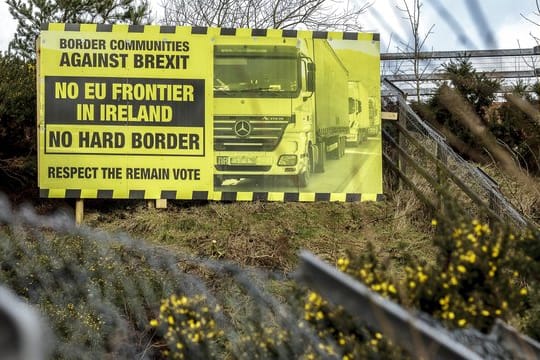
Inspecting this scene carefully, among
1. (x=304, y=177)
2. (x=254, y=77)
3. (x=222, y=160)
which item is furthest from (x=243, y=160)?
(x=254, y=77)

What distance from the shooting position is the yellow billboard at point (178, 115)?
8648 millimetres

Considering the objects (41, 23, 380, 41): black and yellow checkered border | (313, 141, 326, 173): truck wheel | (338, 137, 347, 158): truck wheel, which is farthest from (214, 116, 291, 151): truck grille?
(41, 23, 380, 41): black and yellow checkered border

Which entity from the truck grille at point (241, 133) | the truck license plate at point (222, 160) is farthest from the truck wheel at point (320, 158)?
the truck license plate at point (222, 160)

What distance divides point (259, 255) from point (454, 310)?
5481 mm

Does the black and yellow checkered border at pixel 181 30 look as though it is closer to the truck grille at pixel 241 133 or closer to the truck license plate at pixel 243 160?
the truck grille at pixel 241 133

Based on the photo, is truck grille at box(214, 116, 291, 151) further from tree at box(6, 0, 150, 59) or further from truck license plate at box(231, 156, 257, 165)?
tree at box(6, 0, 150, 59)

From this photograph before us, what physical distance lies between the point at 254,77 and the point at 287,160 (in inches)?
41.8

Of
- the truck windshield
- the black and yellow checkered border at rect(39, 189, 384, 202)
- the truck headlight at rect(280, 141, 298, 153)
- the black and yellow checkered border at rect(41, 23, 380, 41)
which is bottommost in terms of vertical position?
the black and yellow checkered border at rect(39, 189, 384, 202)

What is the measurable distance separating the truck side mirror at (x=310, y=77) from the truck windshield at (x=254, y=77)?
0.15m

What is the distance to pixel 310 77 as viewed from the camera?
29.1 ft

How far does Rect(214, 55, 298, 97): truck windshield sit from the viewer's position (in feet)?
28.7

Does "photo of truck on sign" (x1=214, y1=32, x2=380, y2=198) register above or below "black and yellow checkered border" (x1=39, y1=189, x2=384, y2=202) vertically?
above

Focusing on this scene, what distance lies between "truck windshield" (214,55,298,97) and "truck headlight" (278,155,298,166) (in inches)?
29.1

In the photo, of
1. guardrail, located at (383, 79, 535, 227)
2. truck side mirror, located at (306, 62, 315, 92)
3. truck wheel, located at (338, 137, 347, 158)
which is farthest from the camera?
truck wheel, located at (338, 137, 347, 158)
